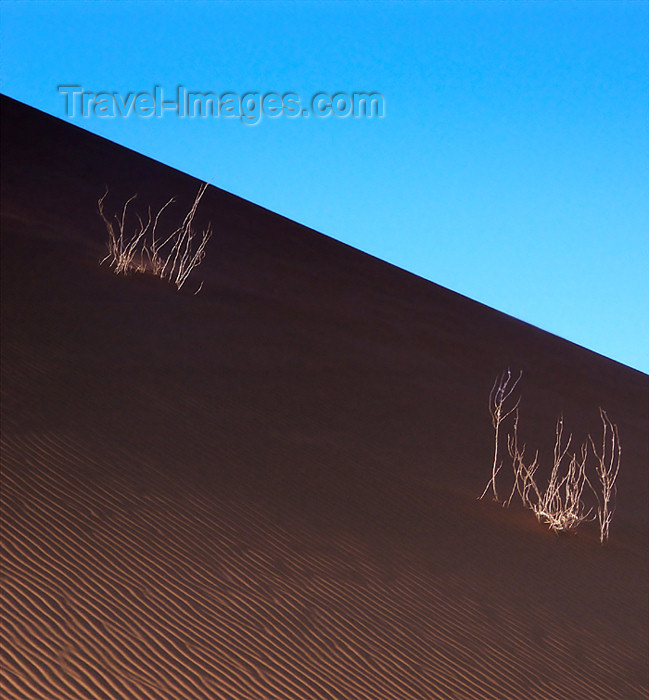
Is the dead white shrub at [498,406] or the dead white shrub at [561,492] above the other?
the dead white shrub at [498,406]

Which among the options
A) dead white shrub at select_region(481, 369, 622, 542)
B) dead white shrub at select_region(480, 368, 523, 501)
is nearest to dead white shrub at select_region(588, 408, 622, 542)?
dead white shrub at select_region(481, 369, 622, 542)

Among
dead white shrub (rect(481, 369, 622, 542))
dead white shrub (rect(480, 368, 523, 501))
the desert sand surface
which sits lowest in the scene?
the desert sand surface

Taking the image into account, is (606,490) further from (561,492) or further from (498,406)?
(498,406)

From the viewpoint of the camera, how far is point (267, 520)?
18.4 ft

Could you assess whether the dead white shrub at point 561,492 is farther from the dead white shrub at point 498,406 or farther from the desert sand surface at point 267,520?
the desert sand surface at point 267,520

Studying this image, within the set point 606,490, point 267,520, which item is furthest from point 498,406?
point 267,520

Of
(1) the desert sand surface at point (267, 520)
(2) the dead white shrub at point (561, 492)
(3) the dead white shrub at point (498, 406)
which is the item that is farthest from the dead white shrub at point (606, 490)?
(3) the dead white shrub at point (498, 406)

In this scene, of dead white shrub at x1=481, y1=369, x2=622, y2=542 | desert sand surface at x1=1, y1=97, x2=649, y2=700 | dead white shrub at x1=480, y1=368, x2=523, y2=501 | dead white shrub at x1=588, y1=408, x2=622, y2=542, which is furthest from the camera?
dead white shrub at x1=480, y1=368, x2=523, y2=501

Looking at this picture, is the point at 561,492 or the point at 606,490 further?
the point at 561,492

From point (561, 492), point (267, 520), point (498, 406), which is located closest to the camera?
point (267, 520)

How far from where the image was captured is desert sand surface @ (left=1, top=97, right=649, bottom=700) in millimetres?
4102

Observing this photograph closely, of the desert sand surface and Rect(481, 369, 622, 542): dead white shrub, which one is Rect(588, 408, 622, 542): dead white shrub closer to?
Rect(481, 369, 622, 542): dead white shrub

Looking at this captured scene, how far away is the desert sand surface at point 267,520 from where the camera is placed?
410cm

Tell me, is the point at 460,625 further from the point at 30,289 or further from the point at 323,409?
the point at 30,289
